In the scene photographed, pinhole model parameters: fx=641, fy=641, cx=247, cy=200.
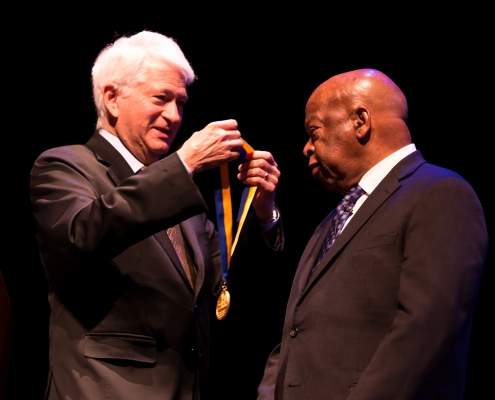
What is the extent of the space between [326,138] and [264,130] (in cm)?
163

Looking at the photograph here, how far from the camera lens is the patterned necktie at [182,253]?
8.38 feet

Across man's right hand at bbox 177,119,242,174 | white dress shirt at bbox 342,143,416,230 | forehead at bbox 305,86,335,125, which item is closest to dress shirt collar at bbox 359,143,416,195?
white dress shirt at bbox 342,143,416,230

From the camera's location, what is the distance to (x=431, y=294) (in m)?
1.79

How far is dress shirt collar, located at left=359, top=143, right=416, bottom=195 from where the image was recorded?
7.45 ft

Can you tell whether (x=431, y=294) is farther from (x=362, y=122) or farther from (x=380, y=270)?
(x=362, y=122)

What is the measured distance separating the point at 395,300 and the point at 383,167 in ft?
1.75

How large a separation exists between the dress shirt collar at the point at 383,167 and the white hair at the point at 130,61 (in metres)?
1.02

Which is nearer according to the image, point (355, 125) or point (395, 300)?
point (395, 300)

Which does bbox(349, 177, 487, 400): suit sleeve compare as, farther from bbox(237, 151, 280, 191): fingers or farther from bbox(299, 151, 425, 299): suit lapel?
bbox(237, 151, 280, 191): fingers

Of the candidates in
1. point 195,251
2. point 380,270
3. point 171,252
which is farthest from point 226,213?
point 380,270

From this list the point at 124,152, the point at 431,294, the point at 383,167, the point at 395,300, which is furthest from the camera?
the point at 124,152

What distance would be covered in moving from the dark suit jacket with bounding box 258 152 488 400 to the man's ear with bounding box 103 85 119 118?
3.73 ft

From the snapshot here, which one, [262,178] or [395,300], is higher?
[262,178]

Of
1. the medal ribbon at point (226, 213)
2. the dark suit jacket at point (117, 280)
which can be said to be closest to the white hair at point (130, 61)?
the dark suit jacket at point (117, 280)
